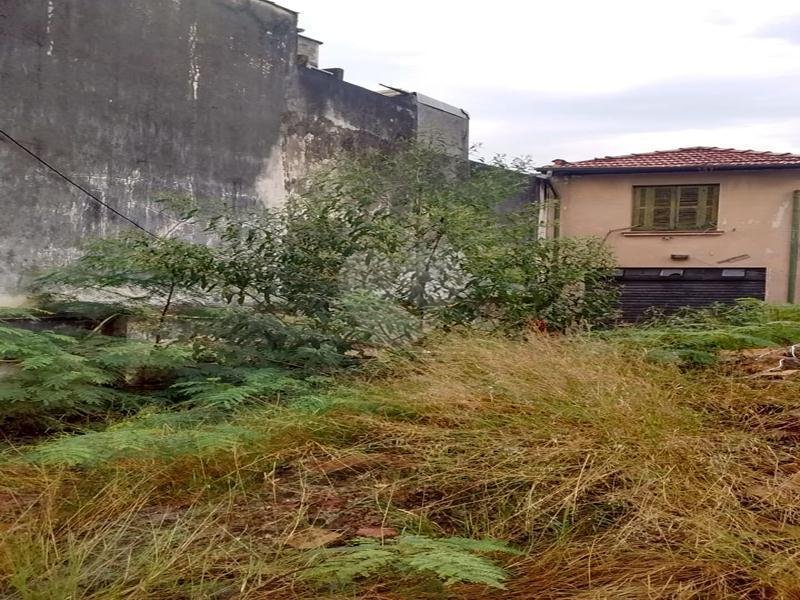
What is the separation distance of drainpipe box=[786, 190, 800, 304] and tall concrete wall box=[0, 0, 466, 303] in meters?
Result: 9.85

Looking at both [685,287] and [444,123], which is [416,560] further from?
[685,287]

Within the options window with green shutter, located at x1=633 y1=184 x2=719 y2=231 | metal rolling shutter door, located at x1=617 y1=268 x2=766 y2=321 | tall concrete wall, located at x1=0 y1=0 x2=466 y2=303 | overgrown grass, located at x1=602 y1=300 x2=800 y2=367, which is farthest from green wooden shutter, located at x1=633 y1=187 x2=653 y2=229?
overgrown grass, located at x1=602 y1=300 x2=800 y2=367

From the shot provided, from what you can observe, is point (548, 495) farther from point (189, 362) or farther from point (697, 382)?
point (189, 362)

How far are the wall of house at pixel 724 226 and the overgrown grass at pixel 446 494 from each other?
1316 centimetres

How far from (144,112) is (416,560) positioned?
859cm

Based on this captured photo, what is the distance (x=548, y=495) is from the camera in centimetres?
297

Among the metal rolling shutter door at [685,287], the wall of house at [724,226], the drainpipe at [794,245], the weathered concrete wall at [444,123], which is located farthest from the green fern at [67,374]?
the drainpipe at [794,245]

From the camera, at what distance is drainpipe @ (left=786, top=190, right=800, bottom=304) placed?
16.5 m

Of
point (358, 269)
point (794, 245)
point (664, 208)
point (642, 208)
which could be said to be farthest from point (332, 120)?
point (794, 245)

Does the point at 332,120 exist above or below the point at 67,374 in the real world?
above

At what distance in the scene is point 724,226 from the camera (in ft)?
55.5

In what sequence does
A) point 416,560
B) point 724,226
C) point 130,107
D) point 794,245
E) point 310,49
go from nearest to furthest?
point 416,560
point 130,107
point 310,49
point 794,245
point 724,226

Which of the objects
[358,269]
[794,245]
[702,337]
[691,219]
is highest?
[691,219]

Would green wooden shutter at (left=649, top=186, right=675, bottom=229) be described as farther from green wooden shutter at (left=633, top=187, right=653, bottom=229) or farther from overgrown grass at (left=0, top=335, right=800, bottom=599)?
overgrown grass at (left=0, top=335, right=800, bottom=599)
